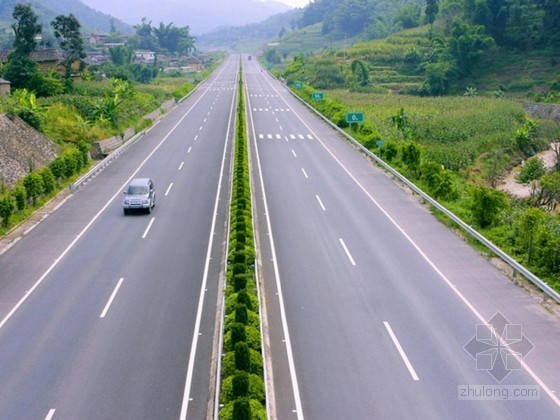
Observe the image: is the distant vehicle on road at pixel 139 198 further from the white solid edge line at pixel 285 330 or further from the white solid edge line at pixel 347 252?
the white solid edge line at pixel 347 252

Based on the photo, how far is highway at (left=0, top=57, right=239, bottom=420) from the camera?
16.0 m

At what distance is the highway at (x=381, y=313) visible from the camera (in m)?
15.7

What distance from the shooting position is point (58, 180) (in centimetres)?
3897

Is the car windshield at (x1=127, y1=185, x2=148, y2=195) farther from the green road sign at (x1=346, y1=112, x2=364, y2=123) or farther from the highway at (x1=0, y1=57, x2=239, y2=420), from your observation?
the green road sign at (x1=346, y1=112, x2=364, y2=123)

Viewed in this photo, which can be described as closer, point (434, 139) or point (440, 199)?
point (440, 199)

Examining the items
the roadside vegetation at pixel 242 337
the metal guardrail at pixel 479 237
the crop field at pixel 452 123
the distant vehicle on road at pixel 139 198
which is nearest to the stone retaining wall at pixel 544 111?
the crop field at pixel 452 123

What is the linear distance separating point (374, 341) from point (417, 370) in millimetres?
2014

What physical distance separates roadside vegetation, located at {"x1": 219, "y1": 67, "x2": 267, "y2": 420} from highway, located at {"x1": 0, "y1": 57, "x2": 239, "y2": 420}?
1.02m

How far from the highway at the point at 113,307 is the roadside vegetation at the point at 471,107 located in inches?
526

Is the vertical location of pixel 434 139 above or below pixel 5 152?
below

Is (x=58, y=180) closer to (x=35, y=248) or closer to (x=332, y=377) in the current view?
(x=35, y=248)

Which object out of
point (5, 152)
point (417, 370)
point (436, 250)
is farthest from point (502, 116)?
point (417, 370)

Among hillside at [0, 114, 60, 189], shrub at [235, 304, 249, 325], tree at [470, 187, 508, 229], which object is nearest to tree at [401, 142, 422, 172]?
tree at [470, 187, 508, 229]

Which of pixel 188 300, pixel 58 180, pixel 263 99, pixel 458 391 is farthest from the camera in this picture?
pixel 263 99
